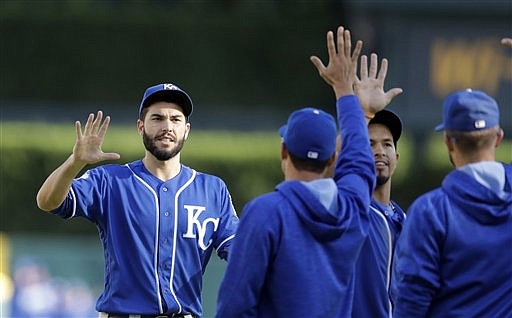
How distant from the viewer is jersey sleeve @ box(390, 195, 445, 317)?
479 cm

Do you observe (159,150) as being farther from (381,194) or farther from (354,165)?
(354,165)

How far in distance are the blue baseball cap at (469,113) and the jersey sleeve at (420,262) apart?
332 mm

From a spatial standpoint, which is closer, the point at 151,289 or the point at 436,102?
the point at 151,289

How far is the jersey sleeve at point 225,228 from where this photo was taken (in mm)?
6398

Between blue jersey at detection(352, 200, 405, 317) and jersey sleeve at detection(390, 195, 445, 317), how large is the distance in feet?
2.07

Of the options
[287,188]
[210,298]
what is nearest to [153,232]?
[287,188]

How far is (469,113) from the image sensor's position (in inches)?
192

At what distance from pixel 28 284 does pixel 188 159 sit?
16.2 feet

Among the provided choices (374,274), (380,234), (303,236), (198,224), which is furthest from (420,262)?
(198,224)

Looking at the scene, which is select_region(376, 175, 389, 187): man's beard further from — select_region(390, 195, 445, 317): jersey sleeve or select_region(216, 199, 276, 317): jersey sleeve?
select_region(216, 199, 276, 317): jersey sleeve

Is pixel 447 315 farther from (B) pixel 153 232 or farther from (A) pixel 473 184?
(B) pixel 153 232

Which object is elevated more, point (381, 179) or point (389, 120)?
point (389, 120)

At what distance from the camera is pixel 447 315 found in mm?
4883

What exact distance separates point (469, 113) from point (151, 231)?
6.70 ft
